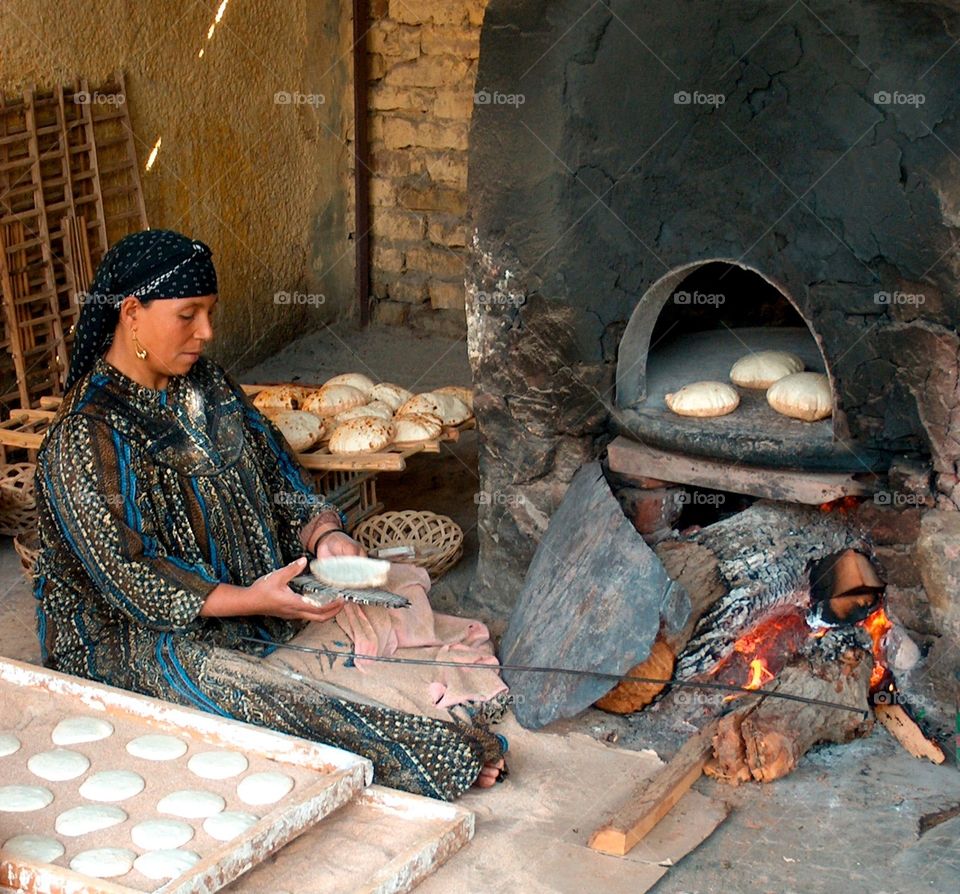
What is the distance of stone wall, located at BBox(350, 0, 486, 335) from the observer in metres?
6.45

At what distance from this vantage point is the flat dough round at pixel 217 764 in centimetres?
284

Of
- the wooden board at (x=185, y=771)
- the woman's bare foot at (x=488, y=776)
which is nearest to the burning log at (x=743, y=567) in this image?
the woman's bare foot at (x=488, y=776)

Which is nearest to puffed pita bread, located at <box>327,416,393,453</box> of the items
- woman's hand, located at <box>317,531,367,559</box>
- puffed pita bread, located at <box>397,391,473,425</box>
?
puffed pita bread, located at <box>397,391,473,425</box>

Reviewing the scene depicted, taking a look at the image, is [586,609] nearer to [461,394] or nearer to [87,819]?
[87,819]

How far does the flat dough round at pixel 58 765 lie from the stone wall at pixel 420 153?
164 inches

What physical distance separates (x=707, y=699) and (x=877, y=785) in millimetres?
460

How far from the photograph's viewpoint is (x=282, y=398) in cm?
449

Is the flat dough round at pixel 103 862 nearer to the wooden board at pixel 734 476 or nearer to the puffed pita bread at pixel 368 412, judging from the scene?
the wooden board at pixel 734 476

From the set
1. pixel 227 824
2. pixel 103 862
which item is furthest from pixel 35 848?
pixel 227 824

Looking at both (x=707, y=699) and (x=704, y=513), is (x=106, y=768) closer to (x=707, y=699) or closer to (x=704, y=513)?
(x=707, y=699)

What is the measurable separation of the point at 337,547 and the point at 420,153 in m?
3.62

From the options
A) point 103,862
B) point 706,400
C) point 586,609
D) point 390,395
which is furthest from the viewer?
point 390,395

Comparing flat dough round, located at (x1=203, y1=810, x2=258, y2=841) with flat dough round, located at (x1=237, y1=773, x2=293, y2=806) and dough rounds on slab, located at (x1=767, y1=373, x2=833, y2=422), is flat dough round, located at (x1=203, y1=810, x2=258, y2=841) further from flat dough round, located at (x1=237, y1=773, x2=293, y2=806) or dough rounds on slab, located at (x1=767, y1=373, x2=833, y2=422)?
dough rounds on slab, located at (x1=767, y1=373, x2=833, y2=422)

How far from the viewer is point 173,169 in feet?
19.0
